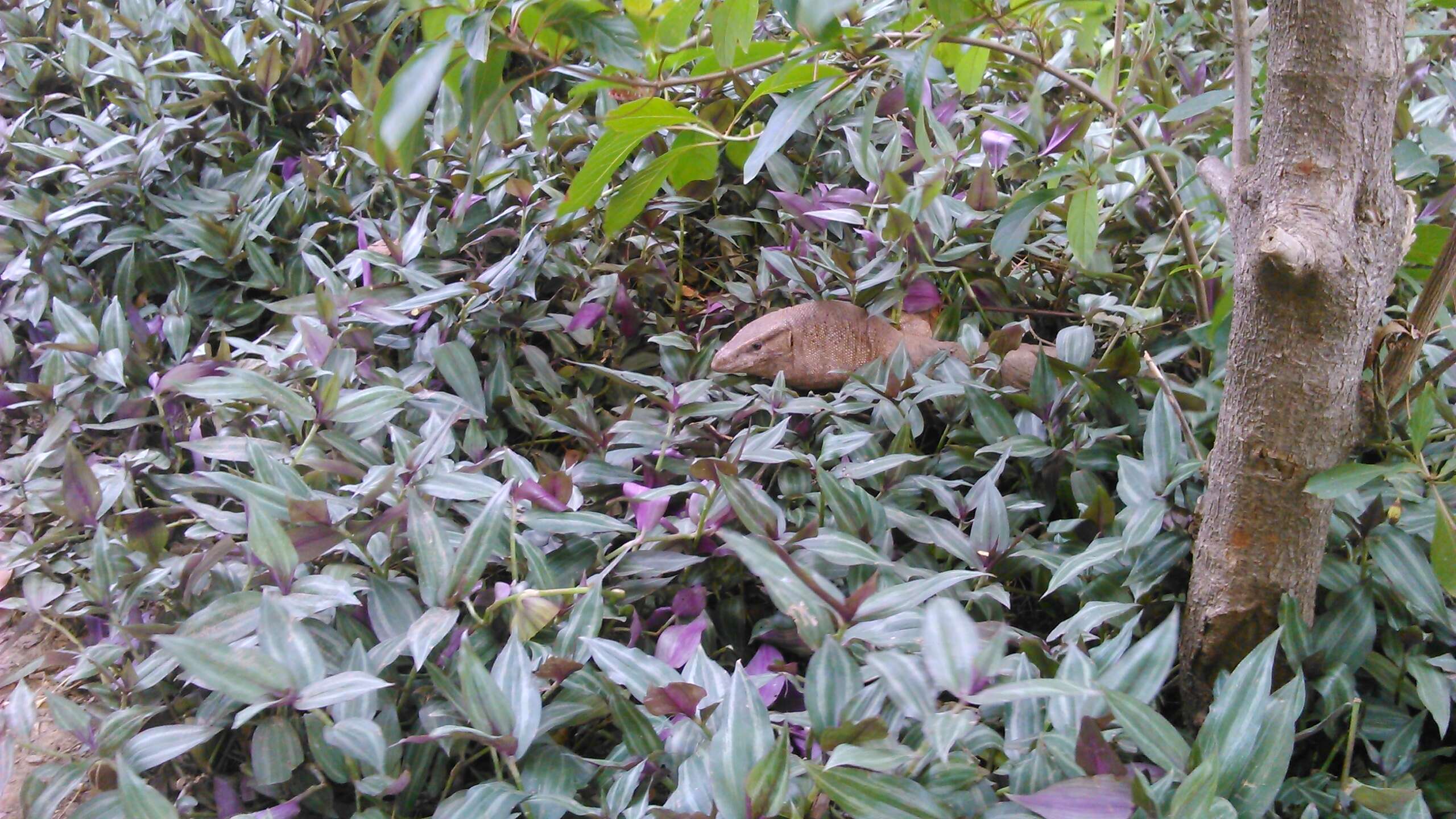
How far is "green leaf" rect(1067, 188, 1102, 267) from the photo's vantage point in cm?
126

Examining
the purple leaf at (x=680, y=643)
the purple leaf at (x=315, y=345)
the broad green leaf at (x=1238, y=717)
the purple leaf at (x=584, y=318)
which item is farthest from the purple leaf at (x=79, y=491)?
the broad green leaf at (x=1238, y=717)

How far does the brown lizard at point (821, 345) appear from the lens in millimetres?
1758

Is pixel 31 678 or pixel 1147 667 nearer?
pixel 1147 667

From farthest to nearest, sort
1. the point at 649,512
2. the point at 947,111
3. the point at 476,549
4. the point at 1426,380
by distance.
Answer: the point at 947,111 → the point at 649,512 → the point at 476,549 → the point at 1426,380

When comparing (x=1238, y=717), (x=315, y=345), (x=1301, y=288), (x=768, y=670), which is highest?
(x=1301, y=288)

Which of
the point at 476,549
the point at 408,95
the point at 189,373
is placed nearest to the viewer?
the point at 408,95

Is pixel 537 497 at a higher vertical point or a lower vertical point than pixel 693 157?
lower

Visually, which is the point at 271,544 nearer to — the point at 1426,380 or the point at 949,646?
the point at 949,646

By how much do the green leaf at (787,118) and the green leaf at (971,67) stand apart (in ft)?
1.37

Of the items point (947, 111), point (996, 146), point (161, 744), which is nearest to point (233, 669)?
point (161, 744)

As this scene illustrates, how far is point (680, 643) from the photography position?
3.75 feet

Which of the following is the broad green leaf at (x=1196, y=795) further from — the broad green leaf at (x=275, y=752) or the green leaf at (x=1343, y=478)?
the broad green leaf at (x=275, y=752)

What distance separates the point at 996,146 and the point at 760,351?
597 mm

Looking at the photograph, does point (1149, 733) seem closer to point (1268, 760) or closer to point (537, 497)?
point (1268, 760)
